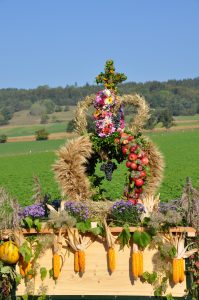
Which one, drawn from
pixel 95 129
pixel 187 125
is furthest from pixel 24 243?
pixel 187 125

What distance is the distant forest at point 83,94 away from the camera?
345 ft

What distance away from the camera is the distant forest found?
105250mm

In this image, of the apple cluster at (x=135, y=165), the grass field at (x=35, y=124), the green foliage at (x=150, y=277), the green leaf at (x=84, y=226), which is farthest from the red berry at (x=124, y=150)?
the grass field at (x=35, y=124)

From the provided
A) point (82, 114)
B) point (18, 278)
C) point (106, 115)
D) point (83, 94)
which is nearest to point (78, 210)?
point (18, 278)

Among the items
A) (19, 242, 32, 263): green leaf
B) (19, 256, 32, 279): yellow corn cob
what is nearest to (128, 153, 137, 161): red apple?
(19, 242, 32, 263): green leaf

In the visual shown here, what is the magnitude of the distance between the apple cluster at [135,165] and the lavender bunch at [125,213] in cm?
51

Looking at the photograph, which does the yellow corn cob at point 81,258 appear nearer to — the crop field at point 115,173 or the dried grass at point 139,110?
the dried grass at point 139,110

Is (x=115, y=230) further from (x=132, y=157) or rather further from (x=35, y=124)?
(x=35, y=124)

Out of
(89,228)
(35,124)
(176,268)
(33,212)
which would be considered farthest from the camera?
(35,124)

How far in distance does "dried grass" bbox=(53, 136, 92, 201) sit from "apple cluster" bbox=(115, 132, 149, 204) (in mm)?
559

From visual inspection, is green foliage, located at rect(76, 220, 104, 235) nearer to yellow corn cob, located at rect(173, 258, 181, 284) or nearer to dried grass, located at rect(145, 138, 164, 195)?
yellow corn cob, located at rect(173, 258, 181, 284)

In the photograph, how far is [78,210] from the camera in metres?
7.97

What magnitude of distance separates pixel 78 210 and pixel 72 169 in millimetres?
753

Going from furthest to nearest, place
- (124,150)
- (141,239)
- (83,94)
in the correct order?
(83,94) → (124,150) → (141,239)
